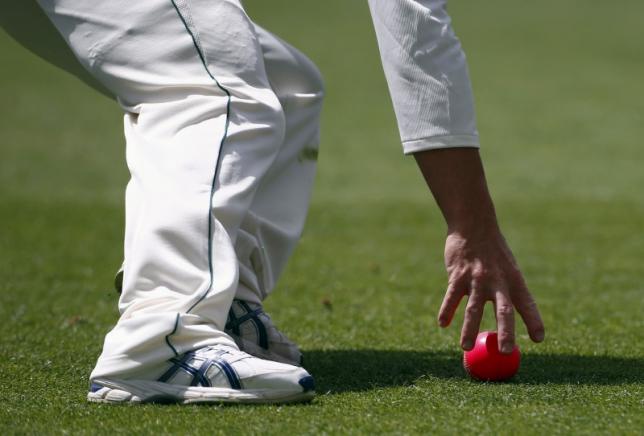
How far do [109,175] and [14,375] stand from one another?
240 inches

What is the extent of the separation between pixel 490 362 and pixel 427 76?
672 millimetres

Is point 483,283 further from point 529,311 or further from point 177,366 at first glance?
point 177,366

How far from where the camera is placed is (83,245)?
572cm

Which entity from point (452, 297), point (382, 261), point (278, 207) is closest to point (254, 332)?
point (278, 207)

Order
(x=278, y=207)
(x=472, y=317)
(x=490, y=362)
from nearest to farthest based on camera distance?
(x=472, y=317) < (x=490, y=362) < (x=278, y=207)

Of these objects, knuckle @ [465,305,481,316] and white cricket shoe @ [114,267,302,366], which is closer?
knuckle @ [465,305,481,316]

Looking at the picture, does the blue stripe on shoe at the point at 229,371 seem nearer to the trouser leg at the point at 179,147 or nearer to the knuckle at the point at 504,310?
the trouser leg at the point at 179,147

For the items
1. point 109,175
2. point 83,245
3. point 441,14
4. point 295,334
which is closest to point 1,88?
point 109,175

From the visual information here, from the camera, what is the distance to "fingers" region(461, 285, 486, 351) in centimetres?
225

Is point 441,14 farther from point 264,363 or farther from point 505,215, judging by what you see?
point 505,215

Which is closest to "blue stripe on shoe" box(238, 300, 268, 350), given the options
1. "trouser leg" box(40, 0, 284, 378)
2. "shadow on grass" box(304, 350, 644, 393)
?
"shadow on grass" box(304, 350, 644, 393)

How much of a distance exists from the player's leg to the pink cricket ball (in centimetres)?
44

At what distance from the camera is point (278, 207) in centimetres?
271

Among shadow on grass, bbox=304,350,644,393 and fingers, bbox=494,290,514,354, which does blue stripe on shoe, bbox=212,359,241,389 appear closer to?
shadow on grass, bbox=304,350,644,393
